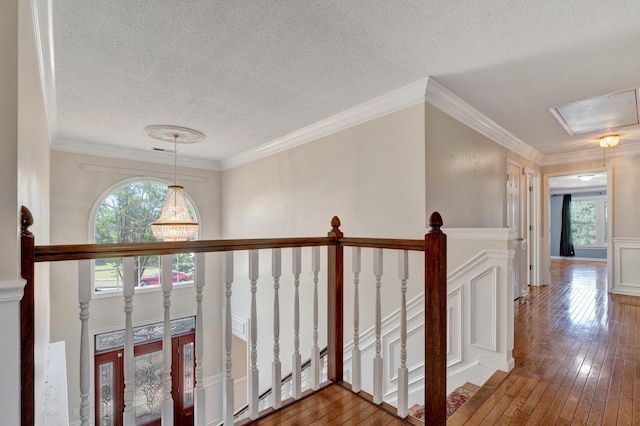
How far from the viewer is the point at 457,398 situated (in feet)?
7.60

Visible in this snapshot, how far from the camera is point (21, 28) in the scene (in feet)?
3.87

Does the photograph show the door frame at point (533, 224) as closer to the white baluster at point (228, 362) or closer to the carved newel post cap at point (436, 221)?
the carved newel post cap at point (436, 221)

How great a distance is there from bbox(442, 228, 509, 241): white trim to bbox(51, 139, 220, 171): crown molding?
183 inches

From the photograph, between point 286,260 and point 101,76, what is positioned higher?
point 101,76

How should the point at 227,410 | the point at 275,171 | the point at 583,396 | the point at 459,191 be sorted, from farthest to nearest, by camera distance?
the point at 275,171
the point at 459,191
the point at 583,396
the point at 227,410

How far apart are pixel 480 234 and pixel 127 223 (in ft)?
17.1

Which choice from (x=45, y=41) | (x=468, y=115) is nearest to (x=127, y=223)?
(x=45, y=41)

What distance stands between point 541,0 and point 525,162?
12.8 ft

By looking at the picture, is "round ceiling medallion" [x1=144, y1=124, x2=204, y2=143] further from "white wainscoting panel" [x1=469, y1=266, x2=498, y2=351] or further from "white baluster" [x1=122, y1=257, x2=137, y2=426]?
"white wainscoting panel" [x1=469, y1=266, x2=498, y2=351]

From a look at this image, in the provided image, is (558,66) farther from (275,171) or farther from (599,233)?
(599,233)

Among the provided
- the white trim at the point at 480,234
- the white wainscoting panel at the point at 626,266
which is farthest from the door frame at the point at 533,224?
the white trim at the point at 480,234

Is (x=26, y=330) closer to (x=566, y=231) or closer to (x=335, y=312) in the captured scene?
(x=335, y=312)

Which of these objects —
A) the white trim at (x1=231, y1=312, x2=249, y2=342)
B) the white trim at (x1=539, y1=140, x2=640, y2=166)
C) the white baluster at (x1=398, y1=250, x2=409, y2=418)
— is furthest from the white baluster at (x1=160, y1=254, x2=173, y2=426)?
the white trim at (x1=539, y1=140, x2=640, y2=166)

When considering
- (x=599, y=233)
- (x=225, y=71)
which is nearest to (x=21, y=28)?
(x=225, y=71)
